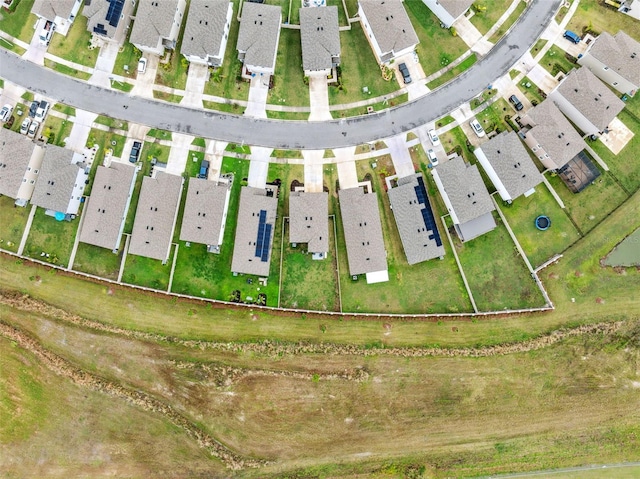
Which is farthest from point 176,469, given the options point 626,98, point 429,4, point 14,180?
point 626,98

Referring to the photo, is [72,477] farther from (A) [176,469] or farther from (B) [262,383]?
(B) [262,383]

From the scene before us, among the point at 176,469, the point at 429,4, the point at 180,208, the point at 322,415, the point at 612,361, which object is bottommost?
the point at 176,469

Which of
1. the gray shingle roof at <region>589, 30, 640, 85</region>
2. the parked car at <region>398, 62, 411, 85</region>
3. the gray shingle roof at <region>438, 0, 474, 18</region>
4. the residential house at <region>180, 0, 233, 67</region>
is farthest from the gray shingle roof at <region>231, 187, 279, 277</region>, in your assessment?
the gray shingle roof at <region>589, 30, 640, 85</region>

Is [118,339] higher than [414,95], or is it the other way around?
[414,95]

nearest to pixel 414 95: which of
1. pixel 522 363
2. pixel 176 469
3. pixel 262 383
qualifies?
pixel 522 363

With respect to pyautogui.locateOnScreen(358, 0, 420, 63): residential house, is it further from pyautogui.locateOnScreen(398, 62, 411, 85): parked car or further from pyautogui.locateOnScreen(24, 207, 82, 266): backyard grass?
pyautogui.locateOnScreen(24, 207, 82, 266): backyard grass

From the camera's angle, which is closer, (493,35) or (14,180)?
(14,180)

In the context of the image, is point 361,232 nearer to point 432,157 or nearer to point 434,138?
point 432,157
